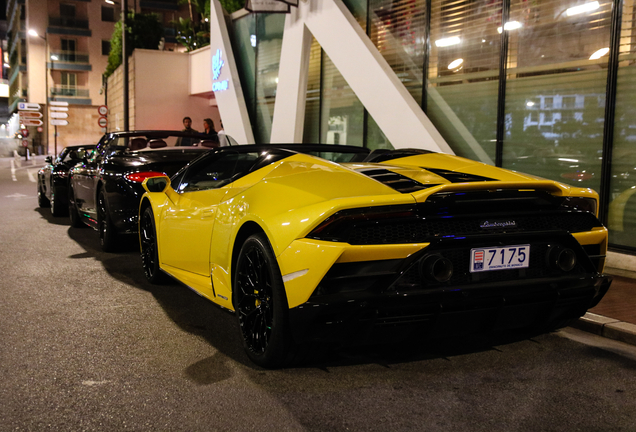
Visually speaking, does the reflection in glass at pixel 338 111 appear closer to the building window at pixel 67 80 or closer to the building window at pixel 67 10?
the building window at pixel 67 80

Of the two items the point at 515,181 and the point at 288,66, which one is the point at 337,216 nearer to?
the point at 515,181

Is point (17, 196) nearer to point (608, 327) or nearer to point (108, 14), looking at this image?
point (608, 327)

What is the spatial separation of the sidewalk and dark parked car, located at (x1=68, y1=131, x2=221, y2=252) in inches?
200

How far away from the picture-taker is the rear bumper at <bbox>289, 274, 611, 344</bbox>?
10.6 feet

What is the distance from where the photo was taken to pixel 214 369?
12.3 feet

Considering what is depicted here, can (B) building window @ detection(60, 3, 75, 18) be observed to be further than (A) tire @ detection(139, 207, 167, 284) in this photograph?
Yes

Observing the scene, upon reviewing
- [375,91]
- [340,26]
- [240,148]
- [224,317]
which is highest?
[340,26]

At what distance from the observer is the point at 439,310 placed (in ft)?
10.9

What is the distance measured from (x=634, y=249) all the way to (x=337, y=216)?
542 centimetres

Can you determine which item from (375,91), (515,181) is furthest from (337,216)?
(375,91)

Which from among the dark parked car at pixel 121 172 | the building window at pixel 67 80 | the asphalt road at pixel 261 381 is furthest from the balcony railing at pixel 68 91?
the asphalt road at pixel 261 381

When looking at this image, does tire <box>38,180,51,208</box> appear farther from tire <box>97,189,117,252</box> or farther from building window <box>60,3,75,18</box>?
building window <box>60,3,75,18</box>

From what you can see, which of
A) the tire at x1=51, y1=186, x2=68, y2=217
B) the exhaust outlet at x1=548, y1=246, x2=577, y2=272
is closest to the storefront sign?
the tire at x1=51, y1=186, x2=68, y2=217

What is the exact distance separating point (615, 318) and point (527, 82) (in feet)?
15.6
